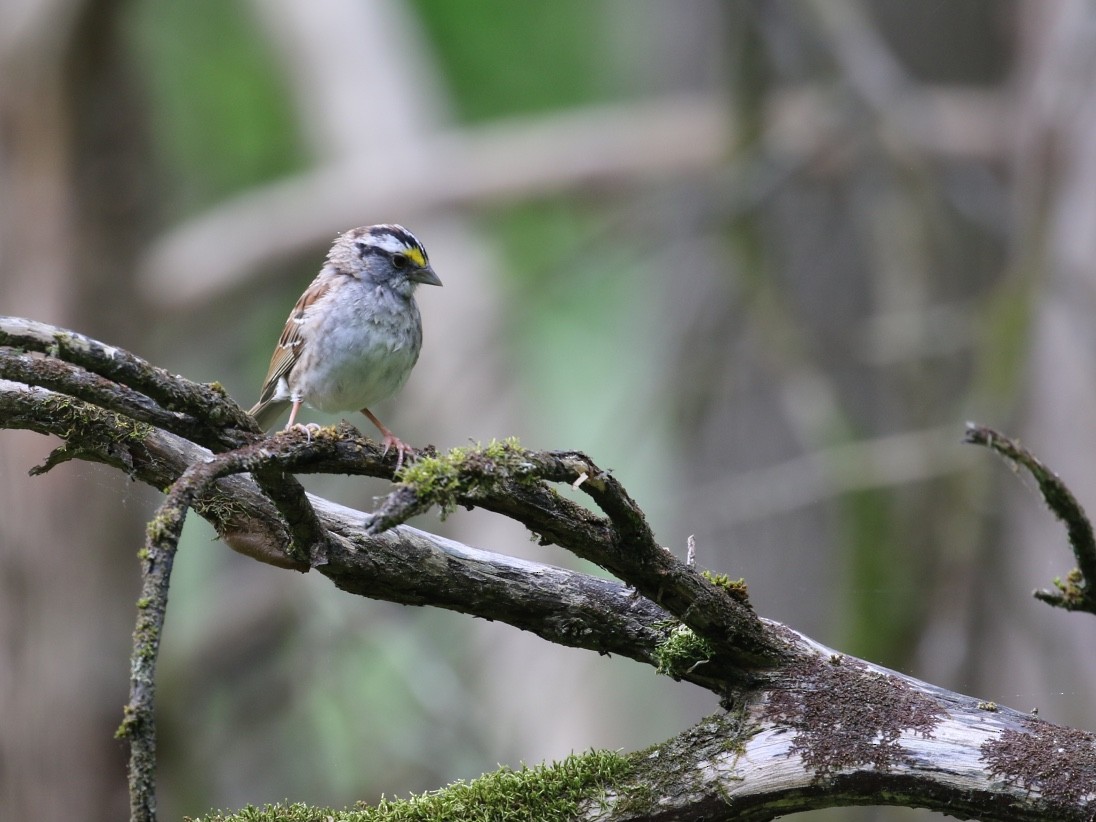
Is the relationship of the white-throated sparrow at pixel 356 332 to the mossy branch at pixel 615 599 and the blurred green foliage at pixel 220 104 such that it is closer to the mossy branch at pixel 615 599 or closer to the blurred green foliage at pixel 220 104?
the mossy branch at pixel 615 599

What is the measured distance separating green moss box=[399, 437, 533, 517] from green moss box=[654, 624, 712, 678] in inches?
24.5

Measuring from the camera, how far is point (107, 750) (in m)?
6.09

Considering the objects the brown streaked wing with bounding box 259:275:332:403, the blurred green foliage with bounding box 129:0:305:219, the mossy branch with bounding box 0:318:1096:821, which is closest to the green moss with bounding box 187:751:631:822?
the mossy branch with bounding box 0:318:1096:821

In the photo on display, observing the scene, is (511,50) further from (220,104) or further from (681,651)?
(681,651)

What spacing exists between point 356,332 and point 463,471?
74.4 inches

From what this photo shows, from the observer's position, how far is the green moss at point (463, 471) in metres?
1.91

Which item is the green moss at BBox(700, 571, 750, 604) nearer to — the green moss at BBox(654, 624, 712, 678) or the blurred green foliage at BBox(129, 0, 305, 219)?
the green moss at BBox(654, 624, 712, 678)

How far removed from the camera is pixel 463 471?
2.00m

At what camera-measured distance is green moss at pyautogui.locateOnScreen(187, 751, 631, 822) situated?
2324mm

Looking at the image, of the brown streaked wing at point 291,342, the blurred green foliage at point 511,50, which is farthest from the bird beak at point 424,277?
the blurred green foliage at point 511,50

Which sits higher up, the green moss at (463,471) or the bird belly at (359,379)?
the bird belly at (359,379)

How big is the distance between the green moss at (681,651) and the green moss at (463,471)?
0.62 metres

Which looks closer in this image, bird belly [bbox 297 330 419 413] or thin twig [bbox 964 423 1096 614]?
thin twig [bbox 964 423 1096 614]

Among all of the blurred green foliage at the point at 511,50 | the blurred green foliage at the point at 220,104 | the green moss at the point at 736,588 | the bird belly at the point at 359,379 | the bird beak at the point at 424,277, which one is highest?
the blurred green foliage at the point at 511,50
